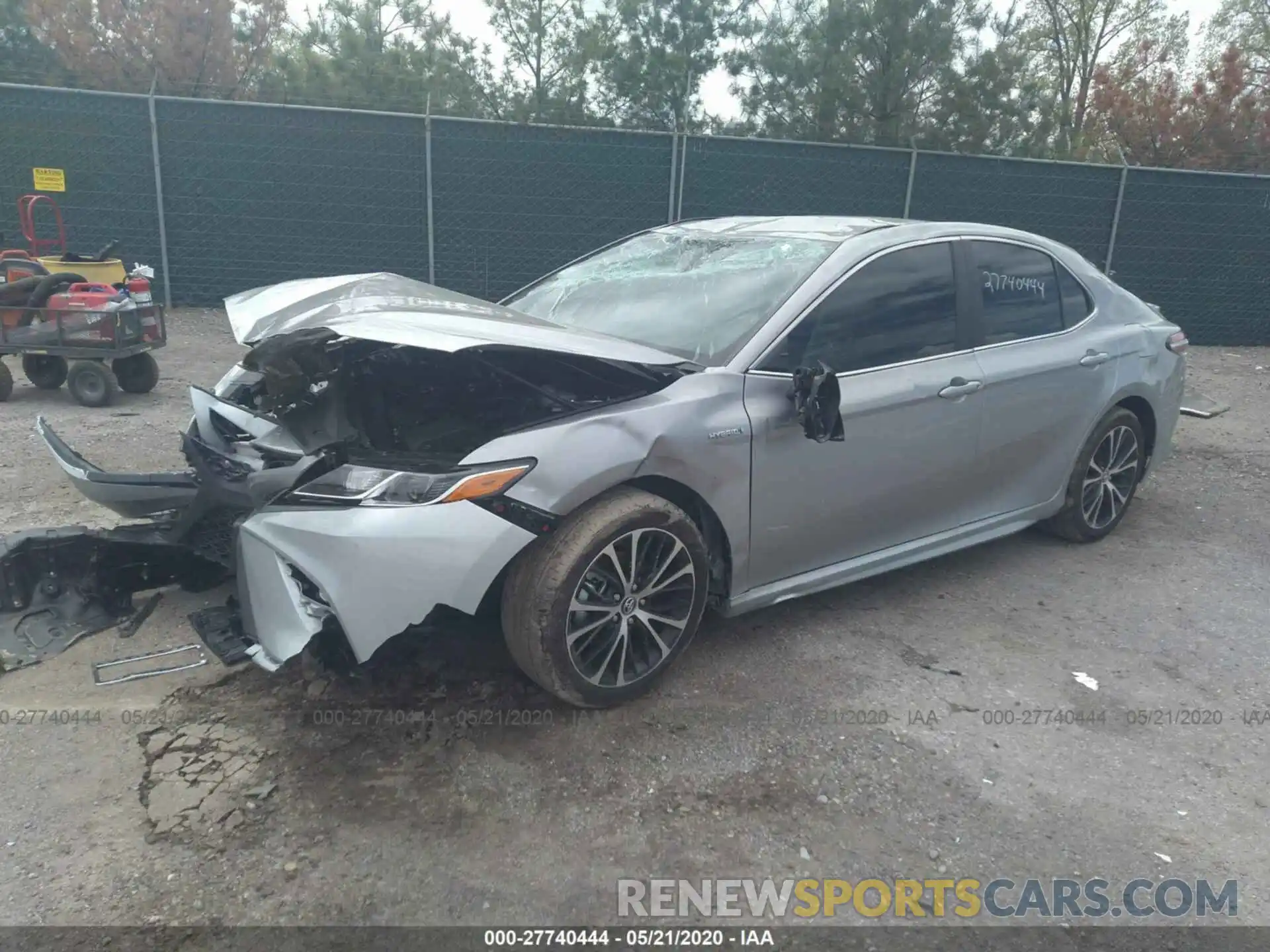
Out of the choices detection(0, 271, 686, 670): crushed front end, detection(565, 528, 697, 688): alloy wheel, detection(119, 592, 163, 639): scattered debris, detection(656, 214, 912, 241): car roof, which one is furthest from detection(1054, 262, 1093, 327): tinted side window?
detection(119, 592, 163, 639): scattered debris

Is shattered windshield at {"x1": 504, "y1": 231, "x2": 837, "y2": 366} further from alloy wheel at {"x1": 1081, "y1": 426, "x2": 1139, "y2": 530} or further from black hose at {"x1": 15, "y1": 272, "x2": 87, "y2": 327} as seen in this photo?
black hose at {"x1": 15, "y1": 272, "x2": 87, "y2": 327}

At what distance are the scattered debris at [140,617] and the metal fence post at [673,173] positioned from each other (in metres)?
9.19

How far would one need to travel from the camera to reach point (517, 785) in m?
2.86

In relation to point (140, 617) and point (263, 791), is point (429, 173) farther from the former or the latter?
point (263, 791)

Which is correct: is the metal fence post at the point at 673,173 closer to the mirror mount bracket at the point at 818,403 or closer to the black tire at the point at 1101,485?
the black tire at the point at 1101,485

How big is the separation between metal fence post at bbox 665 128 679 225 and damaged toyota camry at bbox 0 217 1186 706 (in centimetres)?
785

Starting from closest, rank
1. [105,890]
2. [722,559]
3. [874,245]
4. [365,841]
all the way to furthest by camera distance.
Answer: [105,890]
[365,841]
[722,559]
[874,245]

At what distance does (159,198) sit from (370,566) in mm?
10332

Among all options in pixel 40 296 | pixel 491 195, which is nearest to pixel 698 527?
pixel 40 296

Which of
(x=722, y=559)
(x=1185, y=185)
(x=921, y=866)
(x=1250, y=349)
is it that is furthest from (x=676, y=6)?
(x=921, y=866)

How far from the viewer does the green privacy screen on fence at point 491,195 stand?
11.1 metres

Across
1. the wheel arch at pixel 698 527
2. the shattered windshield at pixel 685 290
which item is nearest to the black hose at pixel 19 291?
the shattered windshield at pixel 685 290

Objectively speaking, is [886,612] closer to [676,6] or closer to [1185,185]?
[1185,185]

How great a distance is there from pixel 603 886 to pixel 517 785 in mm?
479
